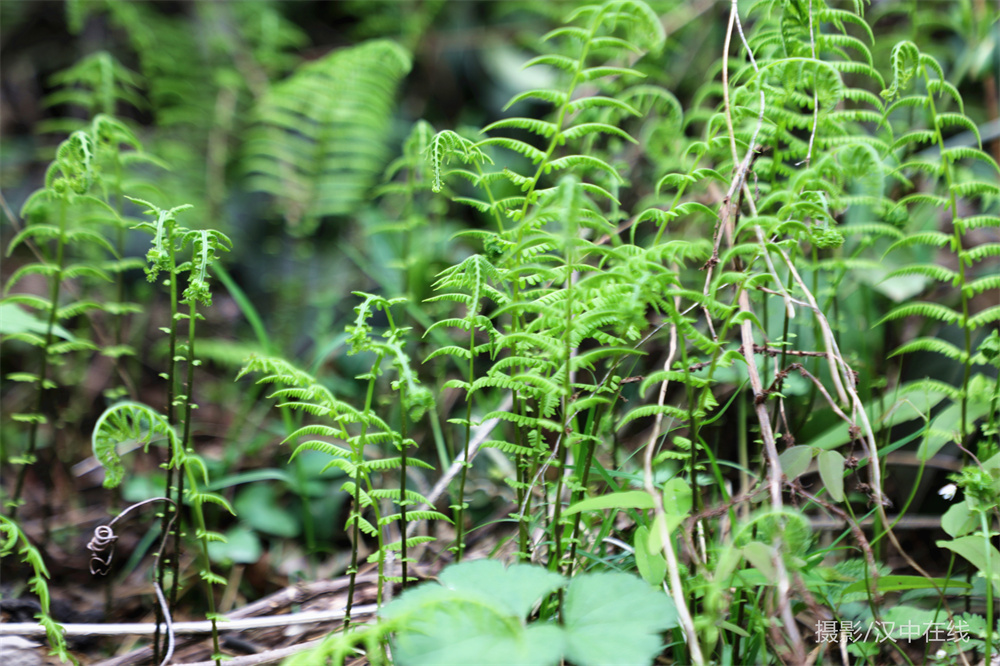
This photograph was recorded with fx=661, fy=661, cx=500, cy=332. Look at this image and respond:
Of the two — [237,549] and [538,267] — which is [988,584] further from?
[237,549]

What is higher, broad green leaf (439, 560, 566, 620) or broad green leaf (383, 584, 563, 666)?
broad green leaf (439, 560, 566, 620)

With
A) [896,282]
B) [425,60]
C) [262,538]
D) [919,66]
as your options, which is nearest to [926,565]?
[896,282]

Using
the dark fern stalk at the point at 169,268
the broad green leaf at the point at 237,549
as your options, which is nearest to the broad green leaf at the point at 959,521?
the dark fern stalk at the point at 169,268

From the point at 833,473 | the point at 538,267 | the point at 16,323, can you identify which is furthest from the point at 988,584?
the point at 16,323

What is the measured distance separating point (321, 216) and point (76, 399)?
130 centimetres

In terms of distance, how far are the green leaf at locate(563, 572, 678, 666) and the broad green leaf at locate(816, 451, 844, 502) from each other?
395 millimetres

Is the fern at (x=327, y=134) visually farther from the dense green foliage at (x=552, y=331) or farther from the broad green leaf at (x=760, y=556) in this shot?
Result: the broad green leaf at (x=760, y=556)

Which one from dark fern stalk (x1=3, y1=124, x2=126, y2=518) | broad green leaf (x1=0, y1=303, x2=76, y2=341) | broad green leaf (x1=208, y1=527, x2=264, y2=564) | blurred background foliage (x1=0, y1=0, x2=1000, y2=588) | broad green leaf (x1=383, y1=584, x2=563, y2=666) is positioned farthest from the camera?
blurred background foliage (x1=0, y1=0, x2=1000, y2=588)

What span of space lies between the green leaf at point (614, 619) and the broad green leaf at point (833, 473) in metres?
0.40

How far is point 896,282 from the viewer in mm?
Result: 2121

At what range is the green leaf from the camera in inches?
38.0

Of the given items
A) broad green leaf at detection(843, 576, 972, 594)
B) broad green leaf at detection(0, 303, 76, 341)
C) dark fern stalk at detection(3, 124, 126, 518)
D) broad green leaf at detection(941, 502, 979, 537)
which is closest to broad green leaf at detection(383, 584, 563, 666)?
broad green leaf at detection(843, 576, 972, 594)

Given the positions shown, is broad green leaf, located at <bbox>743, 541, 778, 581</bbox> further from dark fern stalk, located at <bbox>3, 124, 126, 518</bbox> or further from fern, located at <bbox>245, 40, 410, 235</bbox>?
fern, located at <bbox>245, 40, 410, 235</bbox>

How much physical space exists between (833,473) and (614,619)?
1.68 ft
